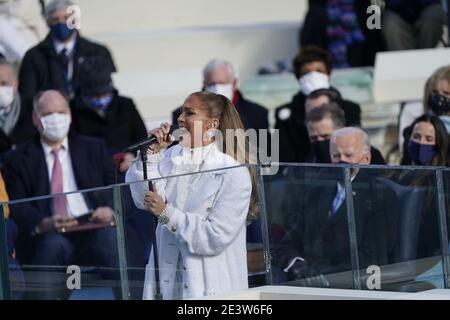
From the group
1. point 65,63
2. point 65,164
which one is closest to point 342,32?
point 65,63

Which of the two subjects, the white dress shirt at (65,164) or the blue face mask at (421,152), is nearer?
the blue face mask at (421,152)

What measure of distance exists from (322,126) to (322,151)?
6.9 inches

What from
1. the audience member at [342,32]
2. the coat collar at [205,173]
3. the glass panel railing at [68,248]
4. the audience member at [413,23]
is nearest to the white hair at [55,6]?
the audience member at [342,32]

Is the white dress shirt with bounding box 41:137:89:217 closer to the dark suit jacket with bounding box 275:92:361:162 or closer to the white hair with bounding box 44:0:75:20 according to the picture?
the dark suit jacket with bounding box 275:92:361:162

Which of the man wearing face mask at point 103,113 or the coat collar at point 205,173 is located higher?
the man wearing face mask at point 103,113

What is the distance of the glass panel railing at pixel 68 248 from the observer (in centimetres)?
881

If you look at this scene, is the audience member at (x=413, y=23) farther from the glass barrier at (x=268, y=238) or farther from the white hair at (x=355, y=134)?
the glass barrier at (x=268, y=238)

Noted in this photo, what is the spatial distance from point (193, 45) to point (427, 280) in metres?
7.09

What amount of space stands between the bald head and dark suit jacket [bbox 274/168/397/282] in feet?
5.05

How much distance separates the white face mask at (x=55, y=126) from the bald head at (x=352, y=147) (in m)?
2.24

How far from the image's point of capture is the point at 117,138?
1250 cm

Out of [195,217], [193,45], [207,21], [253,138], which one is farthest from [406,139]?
[207,21]

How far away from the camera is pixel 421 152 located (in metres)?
10.6

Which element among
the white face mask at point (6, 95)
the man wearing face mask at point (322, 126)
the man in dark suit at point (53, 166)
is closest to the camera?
the man in dark suit at point (53, 166)
